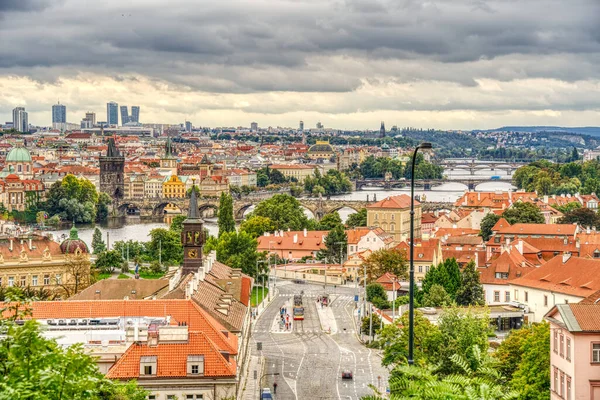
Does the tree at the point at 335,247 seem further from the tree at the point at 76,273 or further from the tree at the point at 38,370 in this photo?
the tree at the point at 38,370

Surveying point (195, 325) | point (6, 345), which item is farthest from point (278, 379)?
point (6, 345)

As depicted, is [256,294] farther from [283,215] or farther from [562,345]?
[283,215]

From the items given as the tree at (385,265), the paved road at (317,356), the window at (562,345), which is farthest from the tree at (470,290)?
the window at (562,345)

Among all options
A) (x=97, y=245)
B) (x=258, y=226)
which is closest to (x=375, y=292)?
(x=258, y=226)

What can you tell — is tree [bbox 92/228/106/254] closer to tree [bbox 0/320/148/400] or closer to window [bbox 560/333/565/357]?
window [bbox 560/333/565/357]

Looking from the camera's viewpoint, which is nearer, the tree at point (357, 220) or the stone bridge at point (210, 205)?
the tree at point (357, 220)
